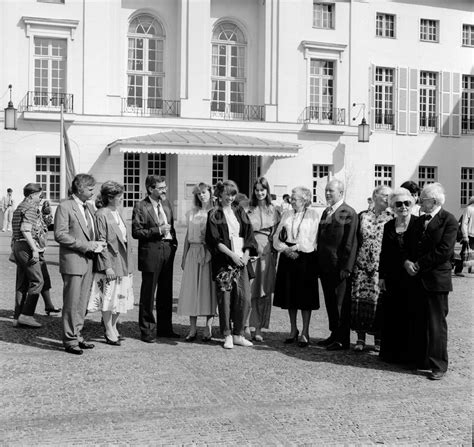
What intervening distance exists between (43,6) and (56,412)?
25.9 m

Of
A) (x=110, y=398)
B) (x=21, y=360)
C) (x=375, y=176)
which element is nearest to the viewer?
(x=110, y=398)

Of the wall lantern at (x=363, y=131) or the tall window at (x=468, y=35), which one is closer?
the wall lantern at (x=363, y=131)

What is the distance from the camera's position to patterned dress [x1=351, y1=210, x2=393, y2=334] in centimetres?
780

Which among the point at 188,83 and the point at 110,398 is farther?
the point at 188,83

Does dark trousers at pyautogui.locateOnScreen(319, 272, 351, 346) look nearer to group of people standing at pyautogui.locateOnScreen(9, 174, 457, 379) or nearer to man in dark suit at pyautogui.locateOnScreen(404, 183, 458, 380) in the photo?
group of people standing at pyautogui.locateOnScreen(9, 174, 457, 379)

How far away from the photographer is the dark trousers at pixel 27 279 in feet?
29.5

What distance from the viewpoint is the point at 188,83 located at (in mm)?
30266

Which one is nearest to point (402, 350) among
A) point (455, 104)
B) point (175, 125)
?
point (175, 125)

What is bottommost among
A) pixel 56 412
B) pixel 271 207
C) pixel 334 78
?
pixel 56 412

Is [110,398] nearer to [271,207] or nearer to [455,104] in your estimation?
[271,207]

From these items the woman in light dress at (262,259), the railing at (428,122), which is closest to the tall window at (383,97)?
the railing at (428,122)

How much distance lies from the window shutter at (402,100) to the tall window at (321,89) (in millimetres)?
3361

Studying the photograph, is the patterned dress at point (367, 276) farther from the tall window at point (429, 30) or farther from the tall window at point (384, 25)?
the tall window at point (429, 30)

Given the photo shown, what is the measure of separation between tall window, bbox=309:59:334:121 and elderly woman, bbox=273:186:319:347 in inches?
966
